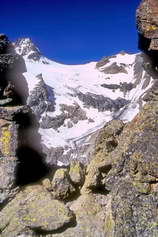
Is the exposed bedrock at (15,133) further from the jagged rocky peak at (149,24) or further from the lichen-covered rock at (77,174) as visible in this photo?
the jagged rocky peak at (149,24)

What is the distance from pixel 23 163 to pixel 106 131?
6117mm

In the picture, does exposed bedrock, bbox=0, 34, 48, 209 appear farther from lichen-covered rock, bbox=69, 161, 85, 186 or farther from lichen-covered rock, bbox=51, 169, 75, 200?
lichen-covered rock, bbox=69, 161, 85, 186

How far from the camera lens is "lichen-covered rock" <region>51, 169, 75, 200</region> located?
70.9 feet

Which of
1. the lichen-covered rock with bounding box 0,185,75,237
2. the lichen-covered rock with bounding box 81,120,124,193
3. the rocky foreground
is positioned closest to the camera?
A: the rocky foreground

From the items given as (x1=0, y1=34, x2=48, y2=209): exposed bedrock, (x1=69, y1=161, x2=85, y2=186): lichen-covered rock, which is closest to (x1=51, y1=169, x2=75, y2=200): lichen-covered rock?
(x1=69, y1=161, x2=85, y2=186): lichen-covered rock

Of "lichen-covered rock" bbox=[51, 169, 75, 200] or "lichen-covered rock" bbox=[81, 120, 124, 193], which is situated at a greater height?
"lichen-covered rock" bbox=[81, 120, 124, 193]

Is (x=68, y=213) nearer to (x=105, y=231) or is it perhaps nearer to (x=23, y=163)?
(x=105, y=231)

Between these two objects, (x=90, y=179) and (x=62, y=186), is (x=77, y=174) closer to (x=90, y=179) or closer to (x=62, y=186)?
(x=90, y=179)

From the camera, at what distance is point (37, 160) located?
1058 inches

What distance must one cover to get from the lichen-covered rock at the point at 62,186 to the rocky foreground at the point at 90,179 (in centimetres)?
6

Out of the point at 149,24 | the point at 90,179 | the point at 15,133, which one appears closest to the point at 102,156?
the point at 90,179

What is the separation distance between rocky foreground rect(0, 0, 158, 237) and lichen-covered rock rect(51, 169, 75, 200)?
0.06 meters

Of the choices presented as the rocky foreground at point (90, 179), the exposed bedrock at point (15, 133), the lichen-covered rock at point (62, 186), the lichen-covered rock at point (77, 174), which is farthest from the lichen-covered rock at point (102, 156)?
the exposed bedrock at point (15, 133)

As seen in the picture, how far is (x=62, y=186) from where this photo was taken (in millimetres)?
21672
